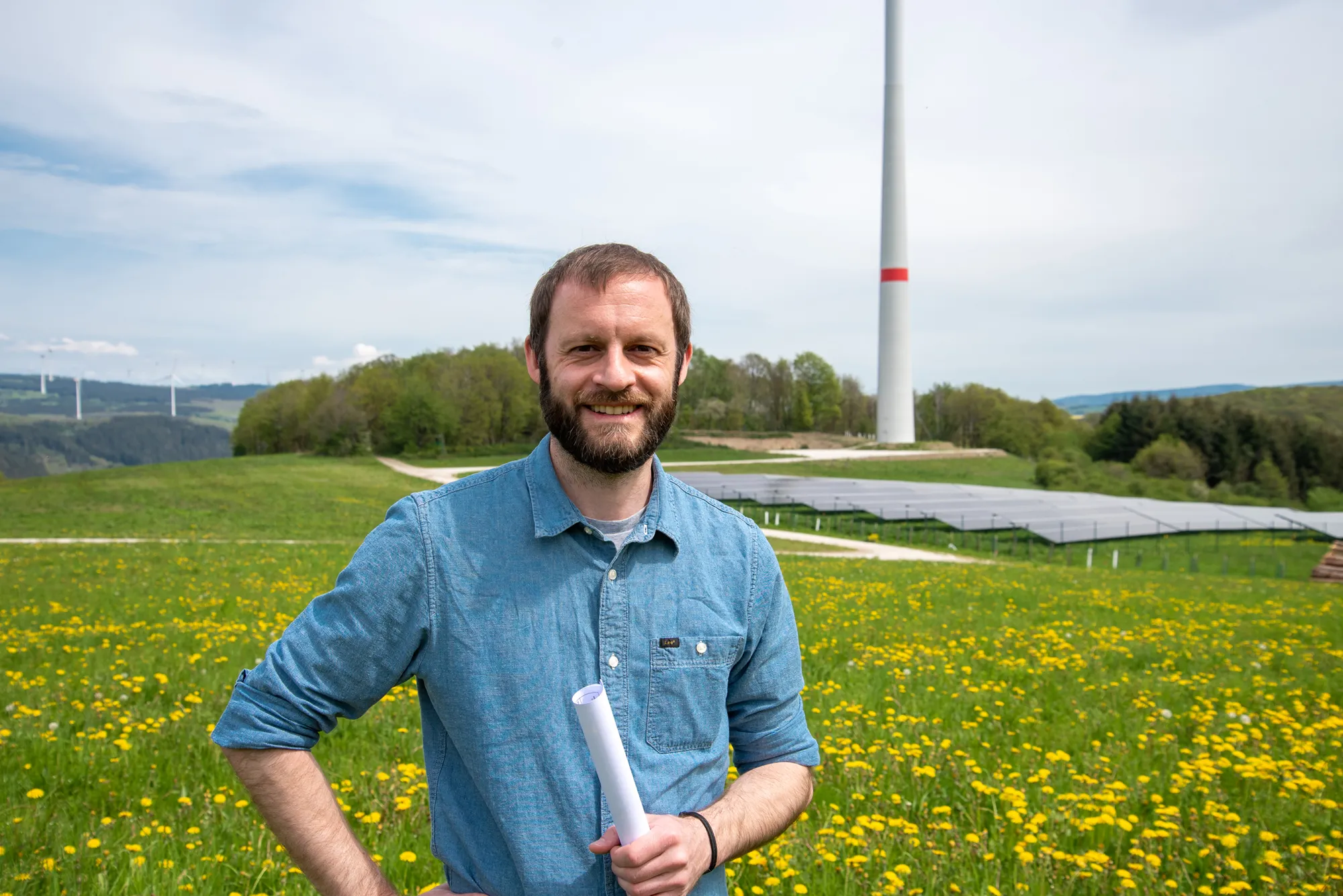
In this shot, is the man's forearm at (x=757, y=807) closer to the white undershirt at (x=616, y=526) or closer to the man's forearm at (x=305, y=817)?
the white undershirt at (x=616, y=526)

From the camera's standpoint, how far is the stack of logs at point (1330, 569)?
23.4 meters

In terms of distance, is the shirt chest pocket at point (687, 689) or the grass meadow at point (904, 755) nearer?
the shirt chest pocket at point (687, 689)

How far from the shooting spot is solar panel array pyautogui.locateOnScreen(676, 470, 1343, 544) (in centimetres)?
3203

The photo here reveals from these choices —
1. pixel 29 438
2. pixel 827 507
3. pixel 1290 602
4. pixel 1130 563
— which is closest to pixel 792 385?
pixel 827 507

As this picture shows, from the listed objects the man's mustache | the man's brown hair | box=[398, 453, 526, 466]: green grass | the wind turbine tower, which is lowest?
box=[398, 453, 526, 466]: green grass

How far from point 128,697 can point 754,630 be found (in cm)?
633

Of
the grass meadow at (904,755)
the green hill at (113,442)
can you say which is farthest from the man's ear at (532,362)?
the green hill at (113,442)

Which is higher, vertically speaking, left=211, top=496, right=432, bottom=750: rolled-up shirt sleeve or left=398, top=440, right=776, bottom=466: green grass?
left=211, top=496, right=432, bottom=750: rolled-up shirt sleeve

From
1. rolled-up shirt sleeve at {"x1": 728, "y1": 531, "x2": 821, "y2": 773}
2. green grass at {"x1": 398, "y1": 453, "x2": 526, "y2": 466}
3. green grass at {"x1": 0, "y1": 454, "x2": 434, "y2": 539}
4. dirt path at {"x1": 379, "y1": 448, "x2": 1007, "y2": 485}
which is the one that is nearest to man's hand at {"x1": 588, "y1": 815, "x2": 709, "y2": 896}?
rolled-up shirt sleeve at {"x1": 728, "y1": 531, "x2": 821, "y2": 773}

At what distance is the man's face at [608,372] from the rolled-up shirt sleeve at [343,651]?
0.43m

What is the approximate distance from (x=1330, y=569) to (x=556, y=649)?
2763cm

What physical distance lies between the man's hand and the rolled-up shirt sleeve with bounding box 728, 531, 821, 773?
47cm

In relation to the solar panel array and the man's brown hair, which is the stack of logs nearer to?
the solar panel array

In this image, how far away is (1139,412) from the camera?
70.6 m
